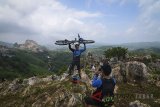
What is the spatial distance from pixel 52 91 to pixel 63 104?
150 inches

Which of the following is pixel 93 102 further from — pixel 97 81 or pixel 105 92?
pixel 97 81

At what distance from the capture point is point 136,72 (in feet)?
130

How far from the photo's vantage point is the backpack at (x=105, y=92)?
436 inches

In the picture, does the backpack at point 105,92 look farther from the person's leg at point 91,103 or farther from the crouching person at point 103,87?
the person's leg at point 91,103

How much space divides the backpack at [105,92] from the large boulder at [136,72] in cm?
2861

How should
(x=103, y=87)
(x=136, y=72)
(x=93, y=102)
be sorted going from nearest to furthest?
(x=103, y=87) < (x=93, y=102) < (x=136, y=72)

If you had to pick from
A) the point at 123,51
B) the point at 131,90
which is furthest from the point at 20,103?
the point at 123,51

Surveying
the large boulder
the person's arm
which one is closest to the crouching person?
the person's arm

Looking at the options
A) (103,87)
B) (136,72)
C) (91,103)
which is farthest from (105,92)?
(136,72)

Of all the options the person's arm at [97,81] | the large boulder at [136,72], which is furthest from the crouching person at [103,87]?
the large boulder at [136,72]

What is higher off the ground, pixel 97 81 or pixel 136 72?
pixel 97 81

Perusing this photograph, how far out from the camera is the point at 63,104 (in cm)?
2586

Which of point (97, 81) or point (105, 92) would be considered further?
point (105, 92)

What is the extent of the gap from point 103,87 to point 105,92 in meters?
0.27
